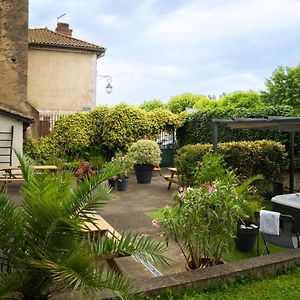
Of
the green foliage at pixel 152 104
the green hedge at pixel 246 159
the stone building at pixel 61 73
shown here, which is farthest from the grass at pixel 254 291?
the green foliage at pixel 152 104

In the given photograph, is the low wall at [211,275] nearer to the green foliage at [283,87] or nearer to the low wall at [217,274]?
the low wall at [217,274]

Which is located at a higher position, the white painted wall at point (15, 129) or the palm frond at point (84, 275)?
the white painted wall at point (15, 129)

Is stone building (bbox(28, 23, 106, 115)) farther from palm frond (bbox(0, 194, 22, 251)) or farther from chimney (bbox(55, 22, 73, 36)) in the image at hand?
palm frond (bbox(0, 194, 22, 251))

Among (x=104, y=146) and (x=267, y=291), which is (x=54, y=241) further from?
(x=104, y=146)

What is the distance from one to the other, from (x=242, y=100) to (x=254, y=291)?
90.9 feet

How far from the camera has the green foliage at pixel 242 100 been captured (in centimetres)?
2965

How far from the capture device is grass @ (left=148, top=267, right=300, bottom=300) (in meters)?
3.89

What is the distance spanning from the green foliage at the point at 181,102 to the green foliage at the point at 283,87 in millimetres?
9533

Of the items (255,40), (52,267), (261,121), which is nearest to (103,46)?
(255,40)

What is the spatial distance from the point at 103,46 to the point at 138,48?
2514mm

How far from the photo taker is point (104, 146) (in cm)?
1662

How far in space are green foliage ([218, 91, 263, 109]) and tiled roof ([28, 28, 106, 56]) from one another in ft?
44.6

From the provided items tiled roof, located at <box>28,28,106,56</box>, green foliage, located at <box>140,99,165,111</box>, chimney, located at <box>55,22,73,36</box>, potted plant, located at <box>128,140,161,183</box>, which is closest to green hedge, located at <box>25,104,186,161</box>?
potted plant, located at <box>128,140,161,183</box>

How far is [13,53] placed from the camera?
1560 centimetres
